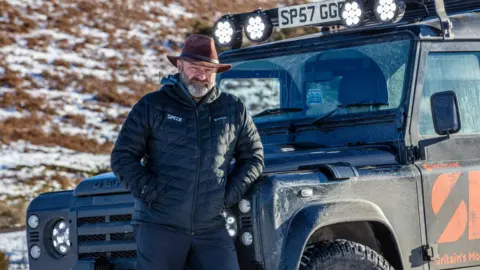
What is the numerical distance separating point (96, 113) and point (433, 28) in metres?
18.4

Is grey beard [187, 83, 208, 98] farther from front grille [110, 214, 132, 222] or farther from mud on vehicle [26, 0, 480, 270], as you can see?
front grille [110, 214, 132, 222]

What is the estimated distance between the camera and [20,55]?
2517 centimetres

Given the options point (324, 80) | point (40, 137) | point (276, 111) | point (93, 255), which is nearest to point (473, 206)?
point (324, 80)

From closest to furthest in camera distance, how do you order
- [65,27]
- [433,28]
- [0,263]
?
[433,28]
[0,263]
[65,27]

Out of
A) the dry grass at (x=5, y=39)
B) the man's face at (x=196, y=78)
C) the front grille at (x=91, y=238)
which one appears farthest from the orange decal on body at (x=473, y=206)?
the dry grass at (x=5, y=39)

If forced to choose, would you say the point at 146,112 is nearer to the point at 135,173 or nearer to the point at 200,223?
the point at 135,173

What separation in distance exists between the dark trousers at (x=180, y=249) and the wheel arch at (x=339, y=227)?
331 mm

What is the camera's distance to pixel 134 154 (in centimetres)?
475

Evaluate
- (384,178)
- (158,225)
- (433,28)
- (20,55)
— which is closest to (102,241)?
(158,225)

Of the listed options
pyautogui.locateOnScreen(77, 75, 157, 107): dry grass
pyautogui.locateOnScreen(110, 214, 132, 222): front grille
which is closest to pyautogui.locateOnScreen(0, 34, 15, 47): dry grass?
pyautogui.locateOnScreen(77, 75, 157, 107): dry grass

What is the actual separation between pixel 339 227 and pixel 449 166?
0.83 metres

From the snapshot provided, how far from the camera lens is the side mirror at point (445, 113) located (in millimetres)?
5426

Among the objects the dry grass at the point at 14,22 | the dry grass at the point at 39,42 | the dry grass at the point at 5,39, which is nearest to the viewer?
the dry grass at the point at 5,39

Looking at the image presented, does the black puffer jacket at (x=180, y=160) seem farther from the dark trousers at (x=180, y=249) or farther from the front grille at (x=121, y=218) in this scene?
the front grille at (x=121, y=218)
